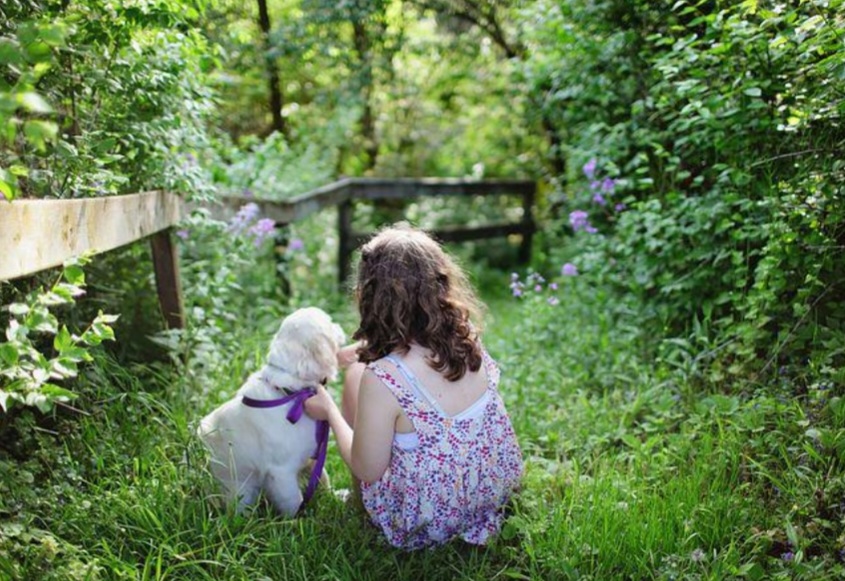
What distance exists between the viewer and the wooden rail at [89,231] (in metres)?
1.81

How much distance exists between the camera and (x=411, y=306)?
98.5 inches

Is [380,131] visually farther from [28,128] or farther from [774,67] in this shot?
[28,128]

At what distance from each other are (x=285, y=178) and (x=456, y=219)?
3.36 metres

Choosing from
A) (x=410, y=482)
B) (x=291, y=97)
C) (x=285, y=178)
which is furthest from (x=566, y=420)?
(x=291, y=97)

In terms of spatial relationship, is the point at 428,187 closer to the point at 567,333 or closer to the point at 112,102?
the point at 567,333

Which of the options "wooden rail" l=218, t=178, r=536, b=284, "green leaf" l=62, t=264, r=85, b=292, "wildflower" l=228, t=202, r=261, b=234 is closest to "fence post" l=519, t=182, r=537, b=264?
"wooden rail" l=218, t=178, r=536, b=284

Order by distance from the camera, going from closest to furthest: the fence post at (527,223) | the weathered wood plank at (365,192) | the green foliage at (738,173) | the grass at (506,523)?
the grass at (506,523), the green foliage at (738,173), the weathered wood plank at (365,192), the fence post at (527,223)

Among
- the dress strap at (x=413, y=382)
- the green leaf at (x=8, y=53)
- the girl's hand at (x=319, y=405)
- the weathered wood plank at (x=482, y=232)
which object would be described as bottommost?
the weathered wood plank at (x=482, y=232)

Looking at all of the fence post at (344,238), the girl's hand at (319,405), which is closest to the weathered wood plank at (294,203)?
the fence post at (344,238)

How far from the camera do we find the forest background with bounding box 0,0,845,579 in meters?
2.34

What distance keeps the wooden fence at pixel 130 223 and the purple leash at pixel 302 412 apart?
727 millimetres

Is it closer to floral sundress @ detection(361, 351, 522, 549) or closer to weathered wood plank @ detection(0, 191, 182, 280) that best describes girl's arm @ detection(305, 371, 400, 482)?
floral sundress @ detection(361, 351, 522, 549)

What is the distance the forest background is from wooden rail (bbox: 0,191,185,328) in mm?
118

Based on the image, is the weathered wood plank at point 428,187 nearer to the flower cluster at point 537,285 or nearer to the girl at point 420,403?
the flower cluster at point 537,285
